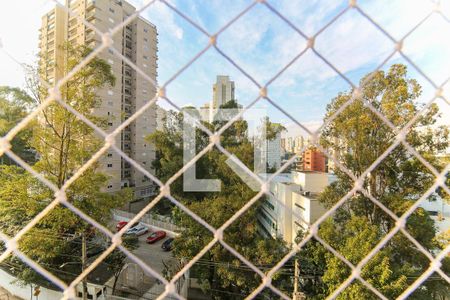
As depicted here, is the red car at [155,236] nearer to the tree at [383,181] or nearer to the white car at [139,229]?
the white car at [139,229]

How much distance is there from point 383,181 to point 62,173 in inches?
176

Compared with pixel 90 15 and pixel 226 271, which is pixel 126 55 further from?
pixel 226 271

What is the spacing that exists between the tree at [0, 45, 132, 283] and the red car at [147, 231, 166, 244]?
410 centimetres

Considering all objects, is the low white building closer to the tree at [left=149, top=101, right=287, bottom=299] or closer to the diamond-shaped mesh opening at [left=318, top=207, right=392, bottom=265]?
the tree at [left=149, top=101, right=287, bottom=299]

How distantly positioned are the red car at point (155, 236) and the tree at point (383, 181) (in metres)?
4.88

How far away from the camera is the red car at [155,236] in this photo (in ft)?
23.4

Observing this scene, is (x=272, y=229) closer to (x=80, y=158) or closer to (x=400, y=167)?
(x=400, y=167)

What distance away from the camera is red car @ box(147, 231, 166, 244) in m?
7.14

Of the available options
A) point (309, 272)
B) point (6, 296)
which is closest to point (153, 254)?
point (6, 296)

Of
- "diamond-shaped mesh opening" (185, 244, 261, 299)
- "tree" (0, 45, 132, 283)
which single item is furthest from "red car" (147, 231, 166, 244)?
"tree" (0, 45, 132, 283)

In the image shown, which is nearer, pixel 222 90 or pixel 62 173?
pixel 62 173

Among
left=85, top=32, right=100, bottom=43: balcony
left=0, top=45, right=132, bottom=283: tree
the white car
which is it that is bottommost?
the white car

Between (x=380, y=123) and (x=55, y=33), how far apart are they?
12.7 meters

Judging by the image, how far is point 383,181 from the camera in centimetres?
378
